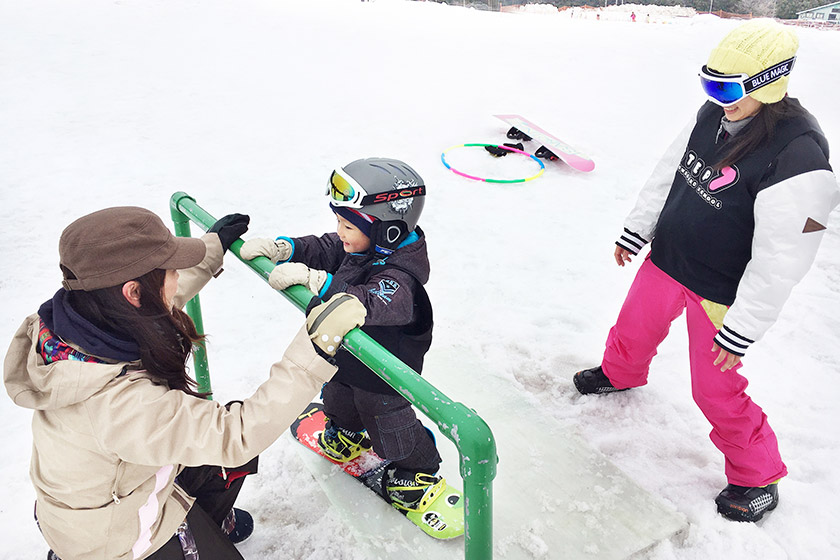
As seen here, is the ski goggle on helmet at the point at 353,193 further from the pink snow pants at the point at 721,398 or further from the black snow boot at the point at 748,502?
the black snow boot at the point at 748,502

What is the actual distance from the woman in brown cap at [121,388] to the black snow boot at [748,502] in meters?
2.06

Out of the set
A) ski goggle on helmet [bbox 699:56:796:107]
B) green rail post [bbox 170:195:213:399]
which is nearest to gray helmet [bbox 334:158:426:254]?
green rail post [bbox 170:195:213:399]

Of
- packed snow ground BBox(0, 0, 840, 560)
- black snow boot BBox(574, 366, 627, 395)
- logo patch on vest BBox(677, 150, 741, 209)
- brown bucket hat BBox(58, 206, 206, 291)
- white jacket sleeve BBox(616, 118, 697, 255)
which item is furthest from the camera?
black snow boot BBox(574, 366, 627, 395)

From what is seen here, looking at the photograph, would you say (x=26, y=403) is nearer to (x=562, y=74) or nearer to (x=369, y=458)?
(x=369, y=458)

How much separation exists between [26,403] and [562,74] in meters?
10.8

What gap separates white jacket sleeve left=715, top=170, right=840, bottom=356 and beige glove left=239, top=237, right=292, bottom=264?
1.75 metres

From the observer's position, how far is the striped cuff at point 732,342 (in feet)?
7.66

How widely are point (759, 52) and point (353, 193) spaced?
155 centimetres

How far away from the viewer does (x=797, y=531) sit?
8.66ft

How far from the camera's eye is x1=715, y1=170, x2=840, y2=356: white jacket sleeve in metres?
2.16

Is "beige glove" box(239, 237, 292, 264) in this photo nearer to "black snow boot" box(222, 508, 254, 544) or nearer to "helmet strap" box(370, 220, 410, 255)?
"helmet strap" box(370, 220, 410, 255)

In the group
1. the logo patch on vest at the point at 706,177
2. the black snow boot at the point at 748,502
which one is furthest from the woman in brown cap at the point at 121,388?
the black snow boot at the point at 748,502

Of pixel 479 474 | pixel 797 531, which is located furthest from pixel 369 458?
pixel 797 531

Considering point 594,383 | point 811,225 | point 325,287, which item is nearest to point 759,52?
point 811,225
